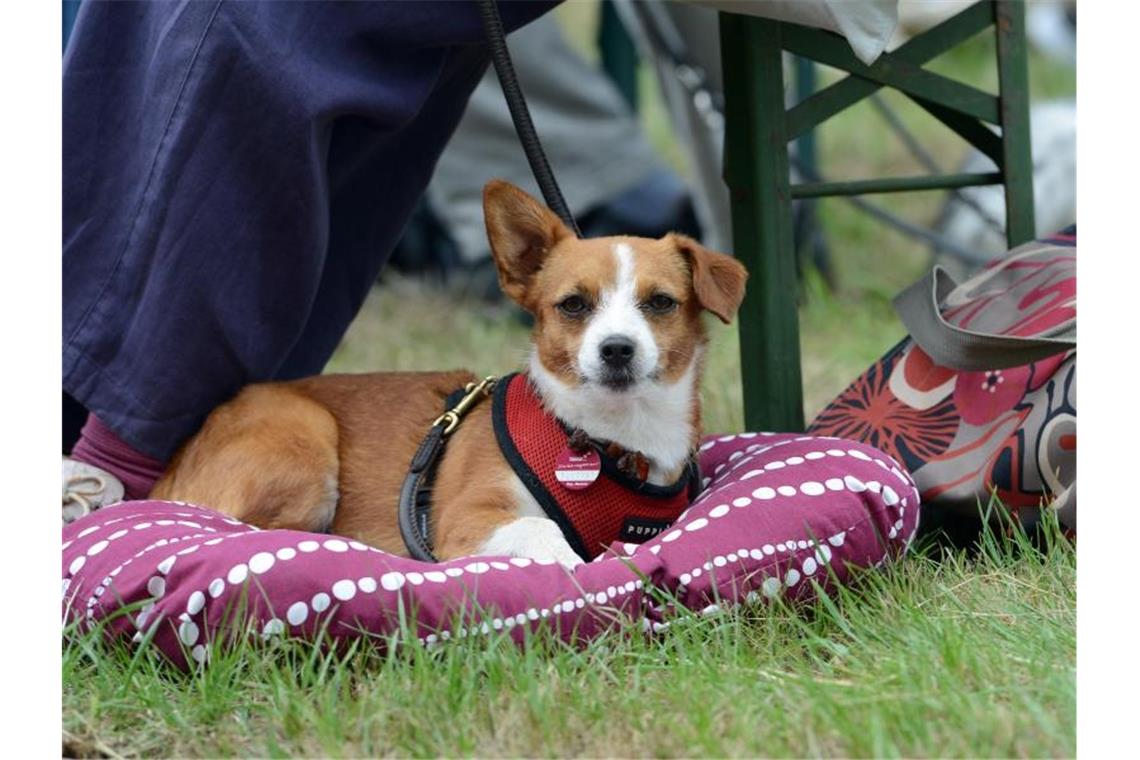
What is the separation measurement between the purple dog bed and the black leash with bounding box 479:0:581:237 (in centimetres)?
65

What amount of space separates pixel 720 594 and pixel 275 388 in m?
1.04

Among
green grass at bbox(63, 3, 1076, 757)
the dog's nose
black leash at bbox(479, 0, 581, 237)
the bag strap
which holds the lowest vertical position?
green grass at bbox(63, 3, 1076, 757)

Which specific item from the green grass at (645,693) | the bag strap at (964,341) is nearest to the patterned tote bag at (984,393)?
the bag strap at (964,341)

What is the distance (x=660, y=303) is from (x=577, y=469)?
32cm

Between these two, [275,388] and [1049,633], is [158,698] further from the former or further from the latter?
[1049,633]

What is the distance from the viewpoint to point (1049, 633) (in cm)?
188

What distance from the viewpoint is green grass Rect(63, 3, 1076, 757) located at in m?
1.63

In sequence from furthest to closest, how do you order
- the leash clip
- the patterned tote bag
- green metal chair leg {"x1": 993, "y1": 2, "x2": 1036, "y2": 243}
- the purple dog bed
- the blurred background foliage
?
the blurred background foliage, green metal chair leg {"x1": 993, "y1": 2, "x2": 1036, "y2": 243}, the leash clip, the patterned tote bag, the purple dog bed

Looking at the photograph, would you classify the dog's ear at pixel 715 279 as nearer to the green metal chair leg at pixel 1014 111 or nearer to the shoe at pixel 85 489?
the green metal chair leg at pixel 1014 111

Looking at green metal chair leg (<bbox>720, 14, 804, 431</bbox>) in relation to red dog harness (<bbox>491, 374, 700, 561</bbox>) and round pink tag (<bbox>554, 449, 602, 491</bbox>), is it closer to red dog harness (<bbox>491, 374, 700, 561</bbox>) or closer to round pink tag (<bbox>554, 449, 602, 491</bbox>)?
red dog harness (<bbox>491, 374, 700, 561</bbox>)

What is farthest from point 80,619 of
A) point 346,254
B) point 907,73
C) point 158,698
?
point 907,73

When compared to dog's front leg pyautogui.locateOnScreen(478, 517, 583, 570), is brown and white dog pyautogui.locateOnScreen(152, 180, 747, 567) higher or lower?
higher

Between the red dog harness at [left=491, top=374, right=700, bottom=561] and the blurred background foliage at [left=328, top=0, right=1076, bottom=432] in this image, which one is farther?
the blurred background foliage at [left=328, top=0, right=1076, bottom=432]

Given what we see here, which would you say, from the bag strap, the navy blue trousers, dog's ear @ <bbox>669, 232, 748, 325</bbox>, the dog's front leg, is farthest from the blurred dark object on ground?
the dog's front leg
